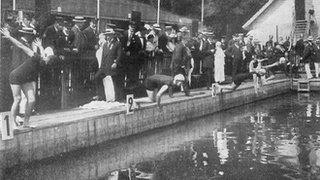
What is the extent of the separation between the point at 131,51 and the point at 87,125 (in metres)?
4.50

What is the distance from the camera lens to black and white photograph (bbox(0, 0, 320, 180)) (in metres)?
9.87

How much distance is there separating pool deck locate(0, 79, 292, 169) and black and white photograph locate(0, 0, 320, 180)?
2cm

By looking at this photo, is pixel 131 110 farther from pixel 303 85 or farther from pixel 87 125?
pixel 303 85

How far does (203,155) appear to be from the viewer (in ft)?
36.5

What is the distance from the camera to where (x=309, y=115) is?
18.0 meters

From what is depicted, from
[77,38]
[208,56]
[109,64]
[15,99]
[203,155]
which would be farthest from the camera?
[208,56]

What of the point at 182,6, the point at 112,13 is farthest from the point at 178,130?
the point at 182,6

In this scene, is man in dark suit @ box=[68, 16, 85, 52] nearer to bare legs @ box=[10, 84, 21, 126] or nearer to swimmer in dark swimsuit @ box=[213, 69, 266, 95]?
bare legs @ box=[10, 84, 21, 126]

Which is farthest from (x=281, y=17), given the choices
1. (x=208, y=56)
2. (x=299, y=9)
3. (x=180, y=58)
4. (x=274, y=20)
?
(x=180, y=58)

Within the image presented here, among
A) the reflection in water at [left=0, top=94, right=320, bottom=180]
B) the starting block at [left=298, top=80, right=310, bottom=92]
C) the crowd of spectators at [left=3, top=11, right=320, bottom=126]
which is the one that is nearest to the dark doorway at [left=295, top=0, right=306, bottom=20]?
the starting block at [left=298, top=80, right=310, bottom=92]

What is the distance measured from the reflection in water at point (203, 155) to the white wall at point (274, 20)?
87.6 feet

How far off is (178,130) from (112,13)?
12201mm

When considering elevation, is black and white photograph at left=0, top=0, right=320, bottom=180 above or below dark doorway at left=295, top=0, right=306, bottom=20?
below

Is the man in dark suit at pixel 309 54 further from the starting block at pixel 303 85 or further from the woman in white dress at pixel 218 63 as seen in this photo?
the woman in white dress at pixel 218 63
